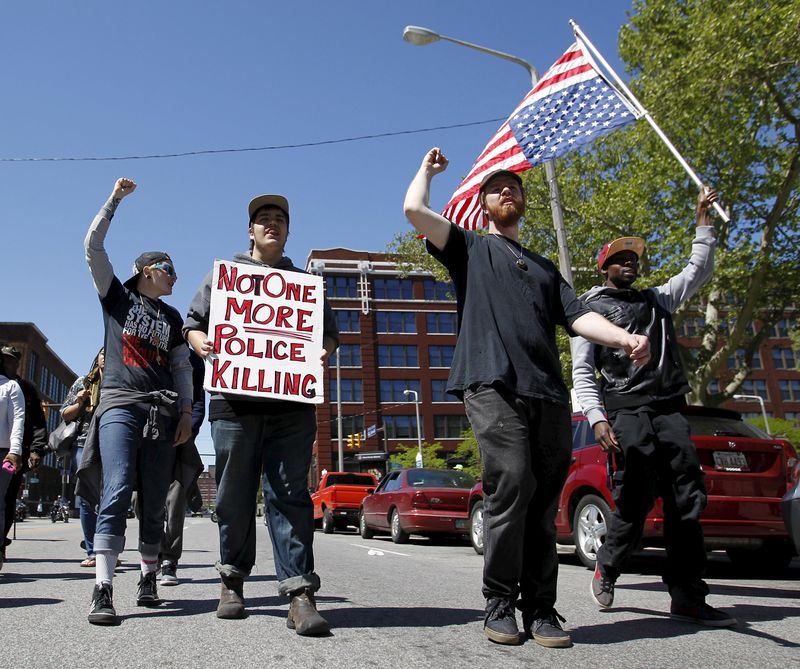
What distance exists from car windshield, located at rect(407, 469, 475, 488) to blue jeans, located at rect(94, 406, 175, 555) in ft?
34.1

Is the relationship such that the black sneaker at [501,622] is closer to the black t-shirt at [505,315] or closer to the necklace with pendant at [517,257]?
the black t-shirt at [505,315]

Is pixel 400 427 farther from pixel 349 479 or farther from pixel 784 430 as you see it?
pixel 349 479

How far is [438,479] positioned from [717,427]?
27.4 feet

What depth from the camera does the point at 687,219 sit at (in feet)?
71.0

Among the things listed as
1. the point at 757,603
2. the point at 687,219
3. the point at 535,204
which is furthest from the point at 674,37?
the point at 757,603

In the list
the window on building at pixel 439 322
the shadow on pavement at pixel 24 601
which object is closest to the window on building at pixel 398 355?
the window on building at pixel 439 322

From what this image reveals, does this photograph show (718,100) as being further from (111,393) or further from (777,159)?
(111,393)

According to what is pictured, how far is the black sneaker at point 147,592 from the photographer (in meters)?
4.44

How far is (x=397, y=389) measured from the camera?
66312 mm

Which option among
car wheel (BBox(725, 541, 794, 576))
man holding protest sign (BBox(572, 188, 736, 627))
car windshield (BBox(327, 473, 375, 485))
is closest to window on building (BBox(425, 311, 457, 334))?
car windshield (BBox(327, 473, 375, 485))

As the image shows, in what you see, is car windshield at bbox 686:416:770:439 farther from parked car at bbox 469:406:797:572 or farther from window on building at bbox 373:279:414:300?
window on building at bbox 373:279:414:300

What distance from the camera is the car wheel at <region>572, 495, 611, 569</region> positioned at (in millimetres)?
7609

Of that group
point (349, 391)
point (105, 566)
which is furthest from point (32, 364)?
point (105, 566)

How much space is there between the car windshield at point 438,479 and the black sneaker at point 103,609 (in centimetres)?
1098
